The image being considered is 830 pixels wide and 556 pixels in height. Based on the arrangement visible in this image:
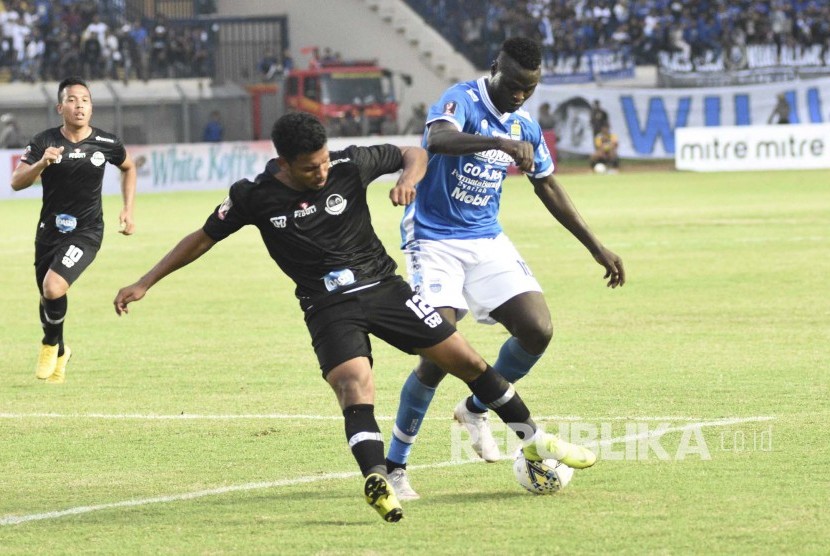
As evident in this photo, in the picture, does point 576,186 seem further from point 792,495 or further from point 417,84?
point 792,495

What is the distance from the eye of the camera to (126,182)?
12.6m

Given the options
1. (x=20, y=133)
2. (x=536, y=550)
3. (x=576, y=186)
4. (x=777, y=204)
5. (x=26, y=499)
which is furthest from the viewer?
(x=20, y=133)

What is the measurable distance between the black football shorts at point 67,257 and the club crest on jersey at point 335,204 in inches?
210

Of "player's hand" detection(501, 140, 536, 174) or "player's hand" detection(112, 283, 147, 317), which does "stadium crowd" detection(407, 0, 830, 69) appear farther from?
"player's hand" detection(112, 283, 147, 317)

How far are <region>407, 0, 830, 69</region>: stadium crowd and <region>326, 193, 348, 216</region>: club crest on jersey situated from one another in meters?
41.3

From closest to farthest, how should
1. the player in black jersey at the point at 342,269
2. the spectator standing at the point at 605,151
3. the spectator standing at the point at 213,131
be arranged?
the player in black jersey at the point at 342,269, the spectator standing at the point at 605,151, the spectator standing at the point at 213,131

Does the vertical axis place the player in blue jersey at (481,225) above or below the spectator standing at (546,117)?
above

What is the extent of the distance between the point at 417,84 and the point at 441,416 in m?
44.6

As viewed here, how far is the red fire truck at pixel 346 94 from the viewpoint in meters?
46.8

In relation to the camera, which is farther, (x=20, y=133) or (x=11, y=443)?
(x=20, y=133)

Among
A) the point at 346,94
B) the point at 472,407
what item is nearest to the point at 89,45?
the point at 346,94

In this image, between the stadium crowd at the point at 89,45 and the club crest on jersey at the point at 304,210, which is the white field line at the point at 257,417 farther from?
the stadium crowd at the point at 89,45

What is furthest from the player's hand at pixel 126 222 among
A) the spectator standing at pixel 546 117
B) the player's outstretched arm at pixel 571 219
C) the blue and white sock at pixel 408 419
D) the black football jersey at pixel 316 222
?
the spectator standing at pixel 546 117

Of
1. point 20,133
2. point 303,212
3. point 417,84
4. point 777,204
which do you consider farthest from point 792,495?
point 417,84
